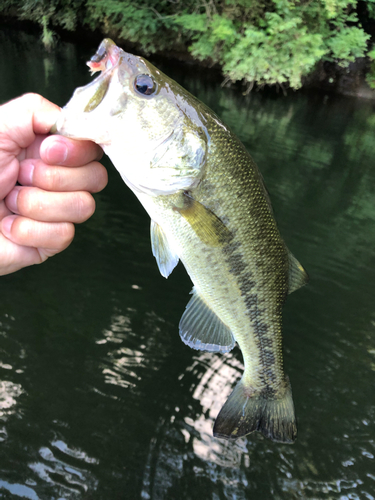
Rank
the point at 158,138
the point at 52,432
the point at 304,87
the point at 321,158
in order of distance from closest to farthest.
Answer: the point at 158,138 → the point at 52,432 → the point at 321,158 → the point at 304,87

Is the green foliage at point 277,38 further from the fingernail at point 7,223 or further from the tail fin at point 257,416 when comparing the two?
the fingernail at point 7,223

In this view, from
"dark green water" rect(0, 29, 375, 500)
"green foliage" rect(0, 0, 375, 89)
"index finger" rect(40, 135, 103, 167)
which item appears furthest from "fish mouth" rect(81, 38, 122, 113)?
"green foliage" rect(0, 0, 375, 89)

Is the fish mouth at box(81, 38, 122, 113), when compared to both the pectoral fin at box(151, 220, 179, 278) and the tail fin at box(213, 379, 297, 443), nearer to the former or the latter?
the pectoral fin at box(151, 220, 179, 278)

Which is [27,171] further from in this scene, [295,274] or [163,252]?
[295,274]

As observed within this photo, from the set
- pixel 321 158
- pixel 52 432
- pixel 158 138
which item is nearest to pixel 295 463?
pixel 52 432

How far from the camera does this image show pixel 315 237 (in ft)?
23.2

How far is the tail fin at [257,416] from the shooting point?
2188 mm

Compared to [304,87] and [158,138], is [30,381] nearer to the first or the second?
[158,138]

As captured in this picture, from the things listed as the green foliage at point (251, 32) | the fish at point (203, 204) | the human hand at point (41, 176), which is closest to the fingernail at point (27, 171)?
the human hand at point (41, 176)

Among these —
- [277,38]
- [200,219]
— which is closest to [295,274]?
[200,219]

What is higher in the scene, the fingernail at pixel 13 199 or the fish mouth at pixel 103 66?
the fish mouth at pixel 103 66

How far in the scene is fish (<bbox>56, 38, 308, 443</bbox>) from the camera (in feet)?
5.02

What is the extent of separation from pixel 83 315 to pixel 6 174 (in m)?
3.16

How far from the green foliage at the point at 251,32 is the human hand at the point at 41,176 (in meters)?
16.3
